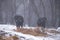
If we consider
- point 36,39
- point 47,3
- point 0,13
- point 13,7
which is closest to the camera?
point 36,39

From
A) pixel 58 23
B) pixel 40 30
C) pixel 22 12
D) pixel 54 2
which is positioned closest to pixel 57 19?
pixel 58 23

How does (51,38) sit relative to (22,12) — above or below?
below

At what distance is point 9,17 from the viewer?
10.8 metres

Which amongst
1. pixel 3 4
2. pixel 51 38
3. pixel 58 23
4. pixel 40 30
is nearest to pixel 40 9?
pixel 58 23

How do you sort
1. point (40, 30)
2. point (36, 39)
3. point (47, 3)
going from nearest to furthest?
point (36, 39) < point (40, 30) < point (47, 3)

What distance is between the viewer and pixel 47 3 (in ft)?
32.3

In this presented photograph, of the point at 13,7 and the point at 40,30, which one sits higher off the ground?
the point at 13,7

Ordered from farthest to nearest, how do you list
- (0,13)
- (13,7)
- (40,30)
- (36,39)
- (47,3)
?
(0,13)
(13,7)
(47,3)
(40,30)
(36,39)

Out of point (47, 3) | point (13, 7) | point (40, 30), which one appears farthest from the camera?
point (13, 7)

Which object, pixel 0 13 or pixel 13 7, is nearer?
pixel 13 7

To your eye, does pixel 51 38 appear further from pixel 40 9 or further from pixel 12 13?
pixel 12 13

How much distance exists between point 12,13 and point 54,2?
2.35m

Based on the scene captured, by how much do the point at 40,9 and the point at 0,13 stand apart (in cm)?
250

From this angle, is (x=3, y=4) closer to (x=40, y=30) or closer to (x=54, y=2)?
(x=54, y=2)
